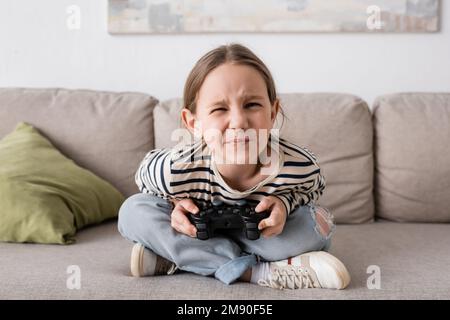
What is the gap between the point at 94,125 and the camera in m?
1.91

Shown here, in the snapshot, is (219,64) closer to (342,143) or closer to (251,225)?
(251,225)

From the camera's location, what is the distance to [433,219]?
1.85 metres

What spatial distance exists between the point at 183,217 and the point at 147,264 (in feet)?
0.41

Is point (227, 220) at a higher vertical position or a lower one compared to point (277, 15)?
lower

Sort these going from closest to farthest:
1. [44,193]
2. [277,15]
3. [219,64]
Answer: [219,64] < [44,193] < [277,15]

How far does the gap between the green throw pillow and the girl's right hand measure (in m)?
0.39

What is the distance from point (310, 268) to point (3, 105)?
1.16m

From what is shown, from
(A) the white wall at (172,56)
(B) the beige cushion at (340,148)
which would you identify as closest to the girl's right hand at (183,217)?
(B) the beige cushion at (340,148)

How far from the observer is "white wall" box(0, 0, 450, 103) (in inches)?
85.8

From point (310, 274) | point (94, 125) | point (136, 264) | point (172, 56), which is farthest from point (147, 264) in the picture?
point (172, 56)

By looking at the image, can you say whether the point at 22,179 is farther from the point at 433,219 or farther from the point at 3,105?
the point at 433,219

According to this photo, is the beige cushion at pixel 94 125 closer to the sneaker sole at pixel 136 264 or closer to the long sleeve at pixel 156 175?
the long sleeve at pixel 156 175

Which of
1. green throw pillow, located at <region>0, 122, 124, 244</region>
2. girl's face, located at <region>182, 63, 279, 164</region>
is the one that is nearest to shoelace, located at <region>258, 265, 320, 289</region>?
girl's face, located at <region>182, 63, 279, 164</region>

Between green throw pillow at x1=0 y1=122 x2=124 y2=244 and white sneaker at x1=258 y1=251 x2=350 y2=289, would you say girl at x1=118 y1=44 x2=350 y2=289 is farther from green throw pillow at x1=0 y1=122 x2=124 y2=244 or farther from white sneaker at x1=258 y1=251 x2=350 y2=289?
green throw pillow at x1=0 y1=122 x2=124 y2=244
